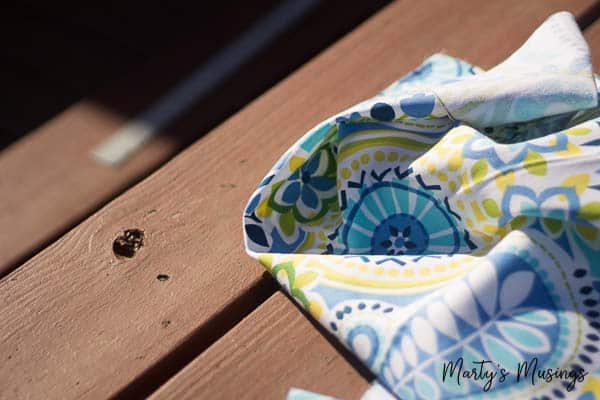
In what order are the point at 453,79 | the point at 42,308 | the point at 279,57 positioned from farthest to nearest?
the point at 279,57 → the point at 453,79 → the point at 42,308

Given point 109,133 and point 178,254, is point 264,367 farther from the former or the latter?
point 109,133

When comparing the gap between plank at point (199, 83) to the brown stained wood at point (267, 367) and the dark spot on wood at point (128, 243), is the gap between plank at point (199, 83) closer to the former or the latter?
the dark spot on wood at point (128, 243)

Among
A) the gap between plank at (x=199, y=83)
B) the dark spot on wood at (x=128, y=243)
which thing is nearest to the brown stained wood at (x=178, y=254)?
the dark spot on wood at (x=128, y=243)

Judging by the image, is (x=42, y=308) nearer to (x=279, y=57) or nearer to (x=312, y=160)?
(x=312, y=160)

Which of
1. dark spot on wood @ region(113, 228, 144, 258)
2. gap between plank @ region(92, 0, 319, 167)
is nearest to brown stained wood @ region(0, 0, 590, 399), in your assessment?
dark spot on wood @ region(113, 228, 144, 258)

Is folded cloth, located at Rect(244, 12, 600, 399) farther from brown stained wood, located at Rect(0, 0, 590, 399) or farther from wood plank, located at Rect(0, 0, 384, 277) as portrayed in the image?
wood plank, located at Rect(0, 0, 384, 277)

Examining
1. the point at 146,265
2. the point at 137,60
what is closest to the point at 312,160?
the point at 146,265
